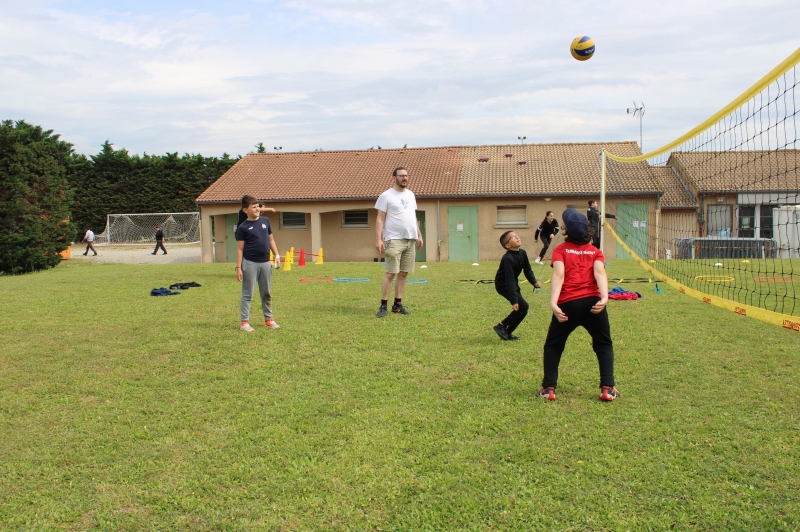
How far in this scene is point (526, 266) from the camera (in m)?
7.91

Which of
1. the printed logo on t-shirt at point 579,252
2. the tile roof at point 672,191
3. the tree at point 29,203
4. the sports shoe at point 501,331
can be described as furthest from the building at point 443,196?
the printed logo on t-shirt at point 579,252

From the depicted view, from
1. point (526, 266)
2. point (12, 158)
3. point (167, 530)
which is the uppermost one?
point (12, 158)

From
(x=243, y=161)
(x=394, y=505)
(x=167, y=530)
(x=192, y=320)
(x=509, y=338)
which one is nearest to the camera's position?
(x=167, y=530)

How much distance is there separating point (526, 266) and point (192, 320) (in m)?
4.80

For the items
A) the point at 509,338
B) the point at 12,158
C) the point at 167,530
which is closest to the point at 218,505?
the point at 167,530

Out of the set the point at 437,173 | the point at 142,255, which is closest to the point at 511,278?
the point at 437,173

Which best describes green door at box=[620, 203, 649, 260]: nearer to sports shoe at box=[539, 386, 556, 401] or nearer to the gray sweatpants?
the gray sweatpants

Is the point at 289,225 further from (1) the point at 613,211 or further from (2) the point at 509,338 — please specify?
(2) the point at 509,338

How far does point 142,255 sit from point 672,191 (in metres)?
29.1

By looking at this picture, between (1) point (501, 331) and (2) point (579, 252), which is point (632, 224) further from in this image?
(2) point (579, 252)

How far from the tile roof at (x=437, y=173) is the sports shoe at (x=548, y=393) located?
2411cm

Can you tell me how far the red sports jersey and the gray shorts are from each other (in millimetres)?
3995

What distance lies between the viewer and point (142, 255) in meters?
36.7

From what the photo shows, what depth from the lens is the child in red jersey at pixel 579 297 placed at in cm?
530
